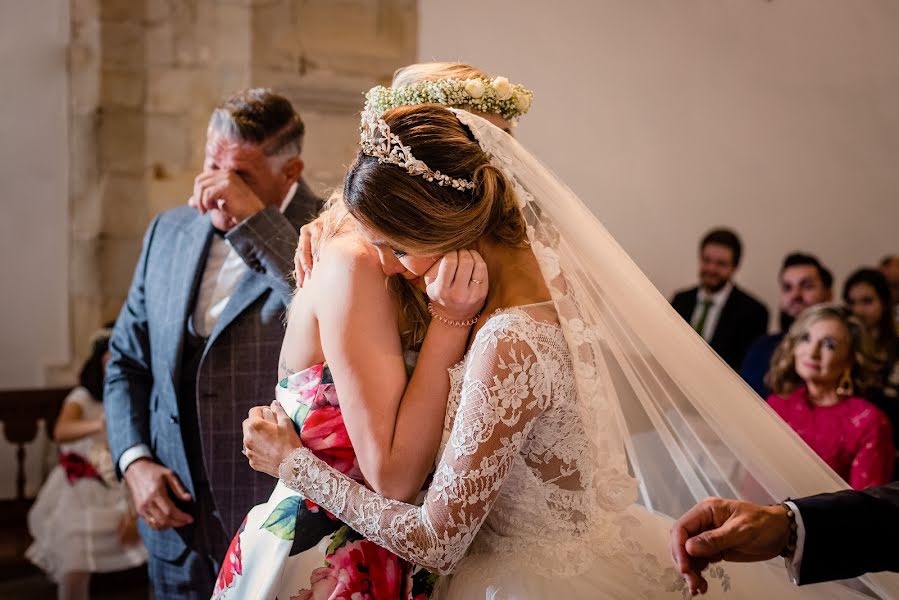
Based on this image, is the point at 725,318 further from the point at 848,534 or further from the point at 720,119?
the point at 848,534

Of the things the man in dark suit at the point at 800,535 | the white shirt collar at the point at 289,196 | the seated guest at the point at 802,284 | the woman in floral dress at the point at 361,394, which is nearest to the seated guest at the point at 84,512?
the white shirt collar at the point at 289,196

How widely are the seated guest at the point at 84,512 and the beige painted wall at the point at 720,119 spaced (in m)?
3.04

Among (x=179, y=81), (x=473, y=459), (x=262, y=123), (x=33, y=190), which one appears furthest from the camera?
(x=33, y=190)

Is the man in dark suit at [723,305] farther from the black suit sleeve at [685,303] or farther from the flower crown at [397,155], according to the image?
the flower crown at [397,155]

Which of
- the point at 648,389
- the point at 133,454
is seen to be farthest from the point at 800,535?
the point at 133,454

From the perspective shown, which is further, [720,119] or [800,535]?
[720,119]

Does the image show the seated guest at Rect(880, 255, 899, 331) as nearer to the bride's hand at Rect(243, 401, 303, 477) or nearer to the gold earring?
the gold earring

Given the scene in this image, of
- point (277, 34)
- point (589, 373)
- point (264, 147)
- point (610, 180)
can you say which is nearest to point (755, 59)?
point (610, 180)

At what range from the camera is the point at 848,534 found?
1.59m

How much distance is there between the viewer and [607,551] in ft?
5.62

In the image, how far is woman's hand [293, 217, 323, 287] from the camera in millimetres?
1908

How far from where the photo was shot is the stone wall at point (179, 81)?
4.70 m

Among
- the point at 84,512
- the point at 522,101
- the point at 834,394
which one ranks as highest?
the point at 522,101

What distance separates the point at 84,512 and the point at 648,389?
10.4 ft
